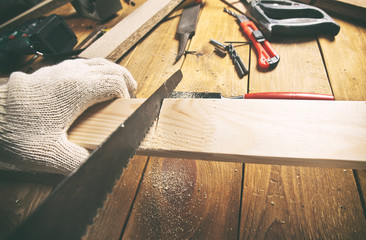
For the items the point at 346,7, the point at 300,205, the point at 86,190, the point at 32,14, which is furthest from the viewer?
the point at 32,14

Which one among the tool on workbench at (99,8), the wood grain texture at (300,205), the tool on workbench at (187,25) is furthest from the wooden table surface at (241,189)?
the tool on workbench at (99,8)

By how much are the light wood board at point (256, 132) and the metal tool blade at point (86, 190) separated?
0.22 ft

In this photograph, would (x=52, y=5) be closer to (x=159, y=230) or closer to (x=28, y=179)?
(x=28, y=179)

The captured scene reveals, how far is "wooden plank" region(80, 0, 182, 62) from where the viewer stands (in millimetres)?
1328

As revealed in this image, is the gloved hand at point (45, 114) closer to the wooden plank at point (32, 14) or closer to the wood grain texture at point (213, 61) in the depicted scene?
the wood grain texture at point (213, 61)

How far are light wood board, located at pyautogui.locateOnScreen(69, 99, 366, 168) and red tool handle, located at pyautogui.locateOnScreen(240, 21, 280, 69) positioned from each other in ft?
1.99

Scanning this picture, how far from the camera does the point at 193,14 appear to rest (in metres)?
1.59

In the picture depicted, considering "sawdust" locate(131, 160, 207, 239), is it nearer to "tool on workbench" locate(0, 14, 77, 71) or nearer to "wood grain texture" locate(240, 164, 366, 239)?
"wood grain texture" locate(240, 164, 366, 239)

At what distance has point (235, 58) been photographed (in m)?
1.21

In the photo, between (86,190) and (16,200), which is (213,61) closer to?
(86,190)

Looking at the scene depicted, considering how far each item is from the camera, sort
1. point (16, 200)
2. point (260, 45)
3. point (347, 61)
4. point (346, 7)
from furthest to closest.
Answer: point (346, 7) < point (260, 45) < point (347, 61) < point (16, 200)

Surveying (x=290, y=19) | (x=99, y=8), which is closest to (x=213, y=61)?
(x=290, y=19)

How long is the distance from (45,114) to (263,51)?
126 centimetres

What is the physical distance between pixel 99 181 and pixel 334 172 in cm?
96
